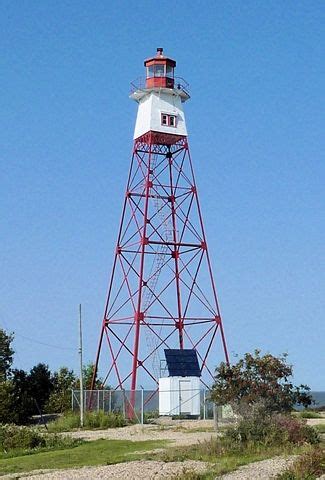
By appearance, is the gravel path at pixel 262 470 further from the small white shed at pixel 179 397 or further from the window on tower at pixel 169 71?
the window on tower at pixel 169 71

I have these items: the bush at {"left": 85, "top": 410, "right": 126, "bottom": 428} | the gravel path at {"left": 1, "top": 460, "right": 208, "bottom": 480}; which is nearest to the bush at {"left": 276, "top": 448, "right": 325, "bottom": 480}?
the gravel path at {"left": 1, "top": 460, "right": 208, "bottom": 480}

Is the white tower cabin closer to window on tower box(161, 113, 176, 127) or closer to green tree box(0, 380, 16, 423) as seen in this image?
window on tower box(161, 113, 176, 127)

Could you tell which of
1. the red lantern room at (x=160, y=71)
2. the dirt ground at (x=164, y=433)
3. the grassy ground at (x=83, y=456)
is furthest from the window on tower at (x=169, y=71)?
the grassy ground at (x=83, y=456)

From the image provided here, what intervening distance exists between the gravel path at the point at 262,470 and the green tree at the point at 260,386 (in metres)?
6.55

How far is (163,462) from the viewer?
77.7 ft

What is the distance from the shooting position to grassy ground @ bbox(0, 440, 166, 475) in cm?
2472

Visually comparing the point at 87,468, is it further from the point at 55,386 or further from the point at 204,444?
the point at 55,386

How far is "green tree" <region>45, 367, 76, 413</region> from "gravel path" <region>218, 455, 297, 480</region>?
107 feet

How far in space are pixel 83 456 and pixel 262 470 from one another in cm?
741

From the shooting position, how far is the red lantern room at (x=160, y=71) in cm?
5169

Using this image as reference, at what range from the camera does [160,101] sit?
51219 mm

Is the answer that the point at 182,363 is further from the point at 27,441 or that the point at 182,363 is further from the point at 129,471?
the point at 129,471

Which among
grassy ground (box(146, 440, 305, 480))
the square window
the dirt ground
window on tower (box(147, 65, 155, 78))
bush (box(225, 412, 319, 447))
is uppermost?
window on tower (box(147, 65, 155, 78))

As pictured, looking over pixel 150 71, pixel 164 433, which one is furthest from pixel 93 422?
pixel 150 71
